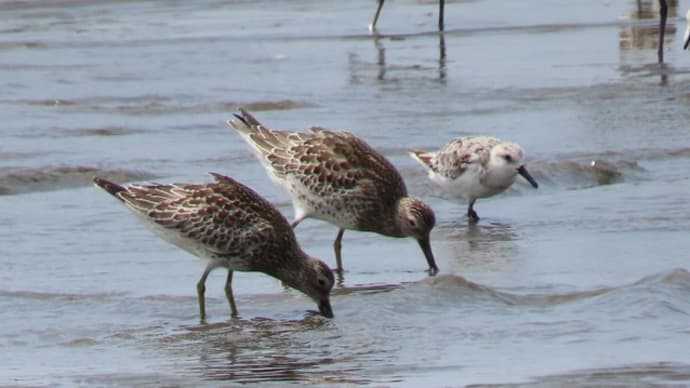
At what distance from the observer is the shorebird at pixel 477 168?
1170 centimetres

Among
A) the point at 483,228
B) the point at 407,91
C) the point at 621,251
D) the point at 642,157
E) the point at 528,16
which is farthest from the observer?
the point at 528,16

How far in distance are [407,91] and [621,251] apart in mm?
7908

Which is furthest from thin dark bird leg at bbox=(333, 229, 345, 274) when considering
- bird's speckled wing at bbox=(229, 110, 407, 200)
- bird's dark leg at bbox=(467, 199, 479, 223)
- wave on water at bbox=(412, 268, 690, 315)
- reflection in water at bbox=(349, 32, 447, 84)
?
reflection in water at bbox=(349, 32, 447, 84)

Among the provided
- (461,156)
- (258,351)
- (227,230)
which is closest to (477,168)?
(461,156)

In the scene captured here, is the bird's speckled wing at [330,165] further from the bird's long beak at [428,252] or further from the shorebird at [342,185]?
the bird's long beak at [428,252]

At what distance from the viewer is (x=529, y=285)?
9.59 metres

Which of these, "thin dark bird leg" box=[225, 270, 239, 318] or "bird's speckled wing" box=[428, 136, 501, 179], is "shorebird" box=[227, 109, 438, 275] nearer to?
"bird's speckled wing" box=[428, 136, 501, 179]

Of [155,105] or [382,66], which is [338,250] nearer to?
[155,105]

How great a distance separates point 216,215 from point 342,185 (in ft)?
4.97

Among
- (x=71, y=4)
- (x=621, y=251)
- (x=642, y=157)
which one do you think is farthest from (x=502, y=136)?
(x=71, y=4)

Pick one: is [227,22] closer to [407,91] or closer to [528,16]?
[528,16]

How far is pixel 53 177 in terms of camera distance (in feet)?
43.2

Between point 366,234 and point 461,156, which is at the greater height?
point 461,156

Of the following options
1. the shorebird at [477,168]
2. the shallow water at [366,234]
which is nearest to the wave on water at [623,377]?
the shallow water at [366,234]
